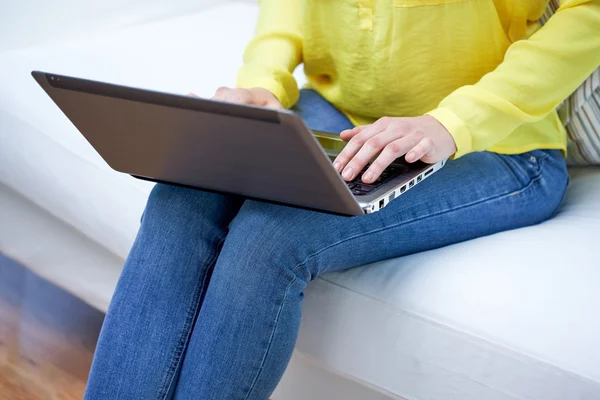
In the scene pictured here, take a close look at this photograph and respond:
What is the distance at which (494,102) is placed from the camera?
866mm

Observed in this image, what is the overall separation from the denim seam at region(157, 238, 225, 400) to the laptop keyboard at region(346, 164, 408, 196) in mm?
179

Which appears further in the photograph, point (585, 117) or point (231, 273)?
point (585, 117)

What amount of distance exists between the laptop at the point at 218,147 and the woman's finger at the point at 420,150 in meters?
0.02

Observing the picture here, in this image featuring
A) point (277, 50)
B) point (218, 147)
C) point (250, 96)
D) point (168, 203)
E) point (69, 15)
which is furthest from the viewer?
point (69, 15)

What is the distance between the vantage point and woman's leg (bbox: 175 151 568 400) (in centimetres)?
76

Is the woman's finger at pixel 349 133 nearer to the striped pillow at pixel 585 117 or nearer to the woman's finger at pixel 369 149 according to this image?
the woman's finger at pixel 369 149

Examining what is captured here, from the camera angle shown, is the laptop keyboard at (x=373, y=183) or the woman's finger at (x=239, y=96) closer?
the laptop keyboard at (x=373, y=183)

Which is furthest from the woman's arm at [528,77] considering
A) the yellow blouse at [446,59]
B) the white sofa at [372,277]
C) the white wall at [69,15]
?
the white wall at [69,15]

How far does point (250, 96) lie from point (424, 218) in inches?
10.2

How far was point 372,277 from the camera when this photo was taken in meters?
0.86

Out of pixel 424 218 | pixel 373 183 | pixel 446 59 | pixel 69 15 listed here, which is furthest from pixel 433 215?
pixel 69 15

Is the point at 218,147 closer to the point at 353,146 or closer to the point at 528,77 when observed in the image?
the point at 353,146

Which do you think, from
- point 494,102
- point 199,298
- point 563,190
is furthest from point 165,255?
point 563,190

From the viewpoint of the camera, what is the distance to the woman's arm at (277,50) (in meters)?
1.03
